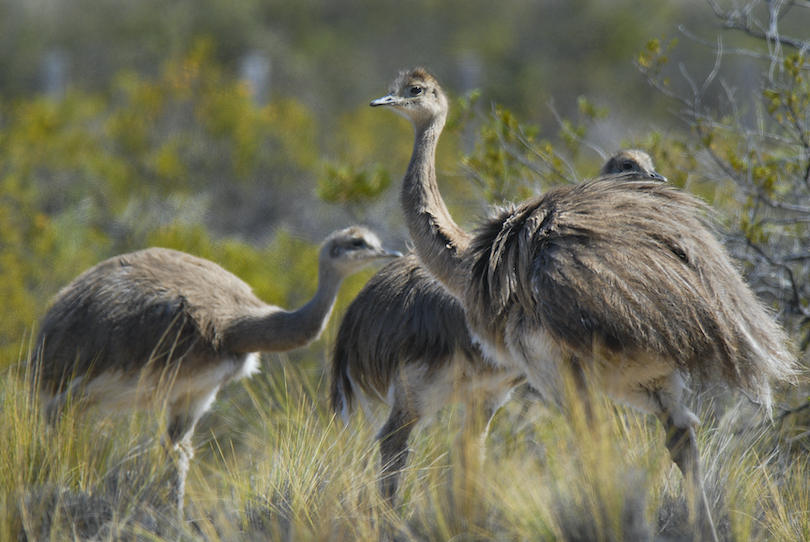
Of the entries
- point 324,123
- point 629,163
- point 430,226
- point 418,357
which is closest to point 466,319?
point 430,226

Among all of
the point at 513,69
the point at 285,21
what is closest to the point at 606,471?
the point at 513,69

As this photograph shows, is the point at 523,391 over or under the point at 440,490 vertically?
under

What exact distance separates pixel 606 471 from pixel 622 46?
A: 815 inches

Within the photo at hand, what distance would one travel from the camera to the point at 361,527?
3.11m

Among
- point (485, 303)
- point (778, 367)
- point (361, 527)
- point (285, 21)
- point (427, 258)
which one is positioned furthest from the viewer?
point (285, 21)

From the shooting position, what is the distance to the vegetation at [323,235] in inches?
127

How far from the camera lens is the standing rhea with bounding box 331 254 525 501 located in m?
4.22

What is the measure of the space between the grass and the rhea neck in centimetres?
76

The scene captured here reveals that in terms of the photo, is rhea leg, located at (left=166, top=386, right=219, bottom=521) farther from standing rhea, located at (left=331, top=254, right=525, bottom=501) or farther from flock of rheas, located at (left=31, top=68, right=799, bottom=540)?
standing rhea, located at (left=331, top=254, right=525, bottom=501)

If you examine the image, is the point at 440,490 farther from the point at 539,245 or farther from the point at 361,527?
the point at 539,245

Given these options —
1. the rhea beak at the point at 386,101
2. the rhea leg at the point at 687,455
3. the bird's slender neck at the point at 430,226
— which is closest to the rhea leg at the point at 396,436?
the bird's slender neck at the point at 430,226

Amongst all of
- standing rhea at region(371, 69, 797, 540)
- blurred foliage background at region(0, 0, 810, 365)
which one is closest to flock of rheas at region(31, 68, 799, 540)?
standing rhea at region(371, 69, 797, 540)

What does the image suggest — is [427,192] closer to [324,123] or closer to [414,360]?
[414,360]

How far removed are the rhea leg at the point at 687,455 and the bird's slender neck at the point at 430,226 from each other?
3.42 feet
